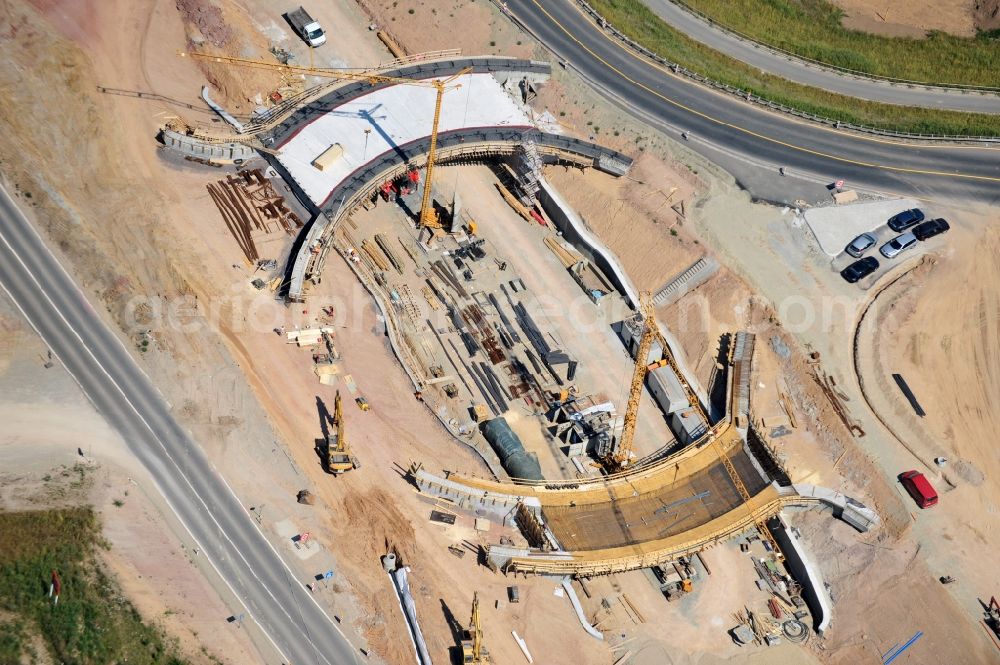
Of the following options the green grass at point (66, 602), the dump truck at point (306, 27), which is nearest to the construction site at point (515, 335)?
the dump truck at point (306, 27)

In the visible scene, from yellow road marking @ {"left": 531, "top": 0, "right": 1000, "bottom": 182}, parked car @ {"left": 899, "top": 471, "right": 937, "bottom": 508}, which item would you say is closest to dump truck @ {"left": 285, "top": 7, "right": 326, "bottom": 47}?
yellow road marking @ {"left": 531, "top": 0, "right": 1000, "bottom": 182}

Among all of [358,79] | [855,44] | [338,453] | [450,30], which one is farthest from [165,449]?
[855,44]

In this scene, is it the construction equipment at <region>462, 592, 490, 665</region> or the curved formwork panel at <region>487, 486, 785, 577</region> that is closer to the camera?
the construction equipment at <region>462, 592, 490, 665</region>

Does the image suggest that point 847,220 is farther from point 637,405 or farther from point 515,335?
point 515,335

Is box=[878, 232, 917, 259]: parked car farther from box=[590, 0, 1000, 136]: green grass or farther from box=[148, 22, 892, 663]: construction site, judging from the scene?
box=[148, 22, 892, 663]: construction site

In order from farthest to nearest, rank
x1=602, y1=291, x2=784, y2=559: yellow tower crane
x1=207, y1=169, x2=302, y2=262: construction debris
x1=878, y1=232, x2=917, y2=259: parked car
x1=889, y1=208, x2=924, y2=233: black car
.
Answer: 1. x1=889, y1=208, x2=924, y2=233: black car
2. x1=878, y1=232, x2=917, y2=259: parked car
3. x1=207, y1=169, x2=302, y2=262: construction debris
4. x1=602, y1=291, x2=784, y2=559: yellow tower crane

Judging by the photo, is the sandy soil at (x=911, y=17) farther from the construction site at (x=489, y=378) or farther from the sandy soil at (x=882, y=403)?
the construction site at (x=489, y=378)
